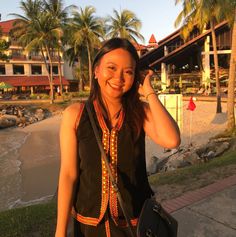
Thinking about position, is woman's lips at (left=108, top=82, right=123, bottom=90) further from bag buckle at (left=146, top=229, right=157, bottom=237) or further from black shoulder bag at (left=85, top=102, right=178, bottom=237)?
bag buckle at (left=146, top=229, right=157, bottom=237)

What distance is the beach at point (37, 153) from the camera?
9421 mm

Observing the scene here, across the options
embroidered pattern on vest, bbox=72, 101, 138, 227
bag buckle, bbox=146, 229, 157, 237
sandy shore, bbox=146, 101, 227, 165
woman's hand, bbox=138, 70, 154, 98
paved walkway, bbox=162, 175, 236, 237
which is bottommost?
sandy shore, bbox=146, 101, 227, 165

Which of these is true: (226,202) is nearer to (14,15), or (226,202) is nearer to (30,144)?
(30,144)

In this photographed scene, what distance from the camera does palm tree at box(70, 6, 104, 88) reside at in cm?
3397

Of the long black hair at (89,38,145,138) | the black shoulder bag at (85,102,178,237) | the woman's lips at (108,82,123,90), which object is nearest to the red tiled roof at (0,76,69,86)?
the long black hair at (89,38,145,138)

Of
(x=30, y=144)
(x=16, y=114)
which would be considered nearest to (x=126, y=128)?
(x=30, y=144)

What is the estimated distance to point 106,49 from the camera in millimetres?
1748

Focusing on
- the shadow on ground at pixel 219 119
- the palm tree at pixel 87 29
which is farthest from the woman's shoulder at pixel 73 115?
the palm tree at pixel 87 29

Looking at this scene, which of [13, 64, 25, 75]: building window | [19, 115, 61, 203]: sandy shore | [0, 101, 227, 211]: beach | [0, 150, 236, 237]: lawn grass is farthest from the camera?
→ [13, 64, 25, 75]: building window

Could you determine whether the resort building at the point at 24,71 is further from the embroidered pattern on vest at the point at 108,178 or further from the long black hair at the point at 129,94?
the embroidered pattern on vest at the point at 108,178

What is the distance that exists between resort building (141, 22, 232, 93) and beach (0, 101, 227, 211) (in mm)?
8853

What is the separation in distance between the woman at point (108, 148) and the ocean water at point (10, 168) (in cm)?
701

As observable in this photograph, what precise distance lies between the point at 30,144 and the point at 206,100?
14537 millimetres

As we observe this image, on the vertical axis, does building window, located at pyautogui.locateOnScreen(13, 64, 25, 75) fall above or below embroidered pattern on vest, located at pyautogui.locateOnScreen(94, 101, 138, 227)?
above
